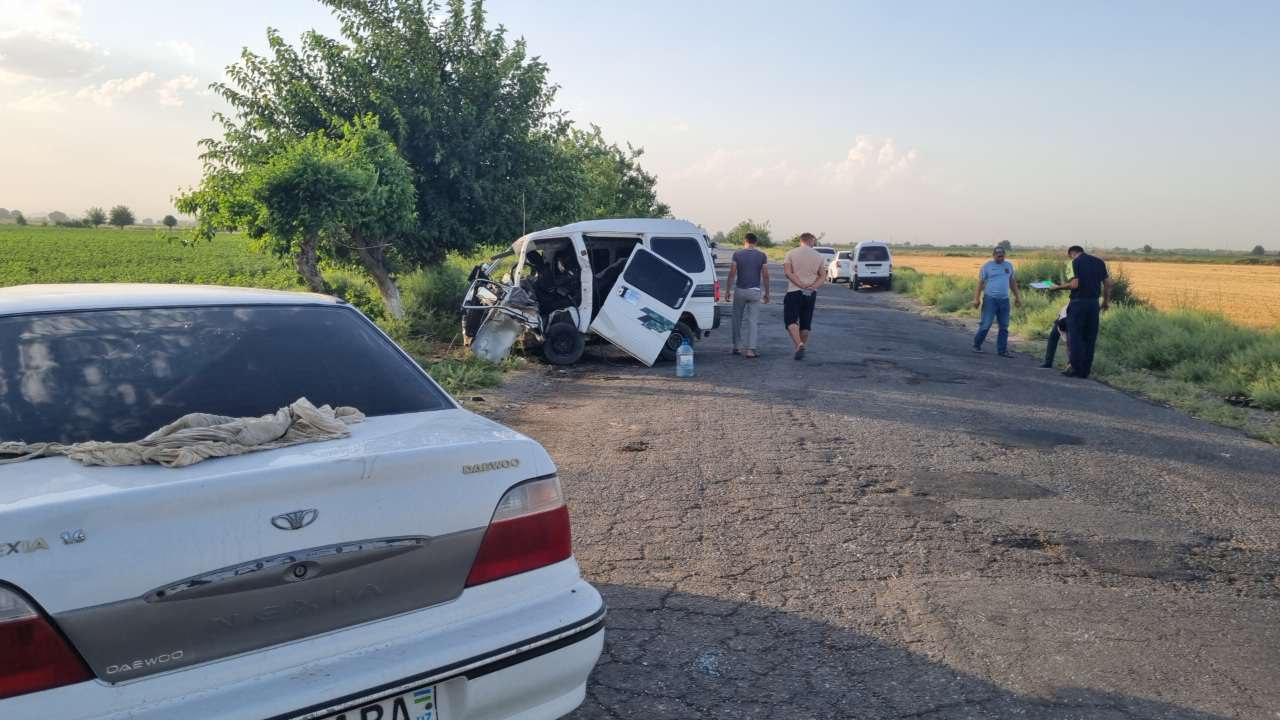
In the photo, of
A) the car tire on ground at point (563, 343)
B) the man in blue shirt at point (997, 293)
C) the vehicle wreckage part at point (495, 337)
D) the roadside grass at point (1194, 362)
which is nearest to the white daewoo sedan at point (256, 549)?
the roadside grass at point (1194, 362)

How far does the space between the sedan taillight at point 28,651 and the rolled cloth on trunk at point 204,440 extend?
501 mm

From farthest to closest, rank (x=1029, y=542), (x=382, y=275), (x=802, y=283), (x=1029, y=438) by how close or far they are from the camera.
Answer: (x=382, y=275), (x=802, y=283), (x=1029, y=438), (x=1029, y=542)

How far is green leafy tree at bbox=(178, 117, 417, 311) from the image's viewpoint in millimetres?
12383

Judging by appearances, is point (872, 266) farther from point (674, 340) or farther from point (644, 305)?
point (644, 305)

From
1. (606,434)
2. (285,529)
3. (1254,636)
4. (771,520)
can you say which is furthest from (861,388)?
(285,529)

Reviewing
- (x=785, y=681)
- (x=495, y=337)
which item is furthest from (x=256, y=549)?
(x=495, y=337)

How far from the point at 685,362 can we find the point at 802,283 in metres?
2.51

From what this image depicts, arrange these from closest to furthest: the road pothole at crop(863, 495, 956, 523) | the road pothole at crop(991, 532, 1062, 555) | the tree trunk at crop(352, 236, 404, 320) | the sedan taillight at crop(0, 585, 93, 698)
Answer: the sedan taillight at crop(0, 585, 93, 698), the road pothole at crop(991, 532, 1062, 555), the road pothole at crop(863, 495, 956, 523), the tree trunk at crop(352, 236, 404, 320)

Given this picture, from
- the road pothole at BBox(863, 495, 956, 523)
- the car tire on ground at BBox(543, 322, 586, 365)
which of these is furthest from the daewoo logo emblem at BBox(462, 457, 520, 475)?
the car tire on ground at BBox(543, 322, 586, 365)

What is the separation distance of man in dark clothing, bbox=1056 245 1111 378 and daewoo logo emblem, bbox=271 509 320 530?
39.0 feet

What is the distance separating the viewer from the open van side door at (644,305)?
12.9m

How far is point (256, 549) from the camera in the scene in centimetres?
215

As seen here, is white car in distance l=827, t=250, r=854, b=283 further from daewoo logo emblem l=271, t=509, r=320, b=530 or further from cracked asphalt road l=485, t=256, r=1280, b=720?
daewoo logo emblem l=271, t=509, r=320, b=530

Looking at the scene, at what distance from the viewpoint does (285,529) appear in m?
2.21
